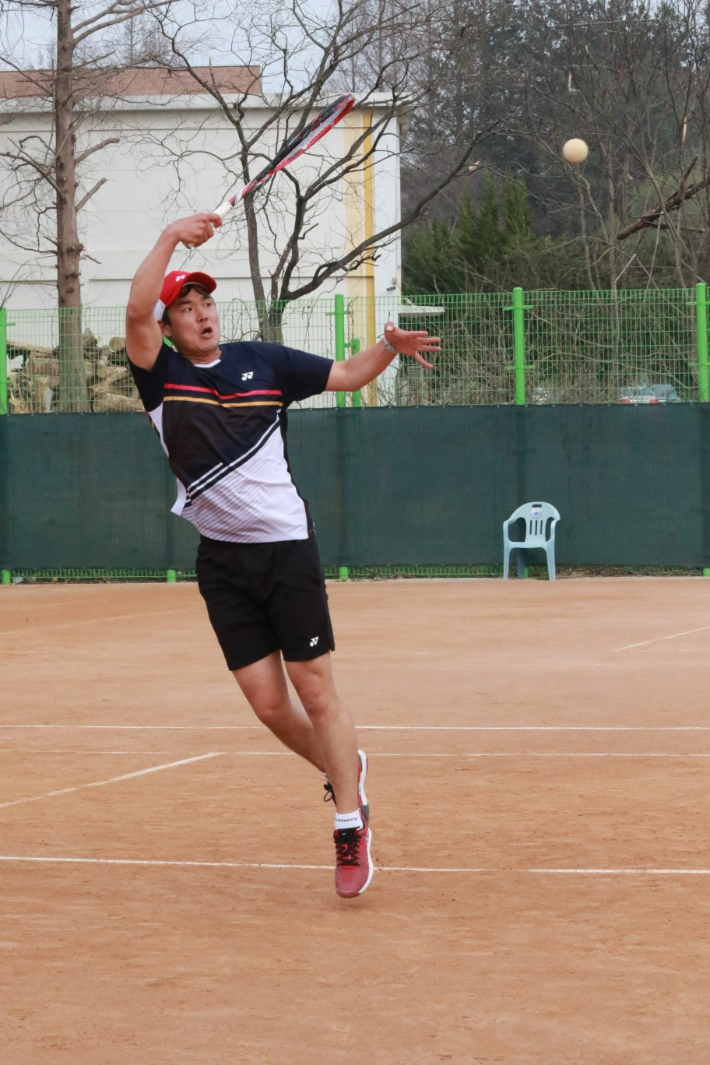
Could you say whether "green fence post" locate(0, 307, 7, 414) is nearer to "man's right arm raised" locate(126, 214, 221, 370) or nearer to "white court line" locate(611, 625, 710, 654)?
"white court line" locate(611, 625, 710, 654)

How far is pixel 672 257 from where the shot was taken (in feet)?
98.6

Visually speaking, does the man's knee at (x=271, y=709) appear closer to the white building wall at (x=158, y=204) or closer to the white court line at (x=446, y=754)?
the white court line at (x=446, y=754)

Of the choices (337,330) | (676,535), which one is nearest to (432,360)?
(337,330)

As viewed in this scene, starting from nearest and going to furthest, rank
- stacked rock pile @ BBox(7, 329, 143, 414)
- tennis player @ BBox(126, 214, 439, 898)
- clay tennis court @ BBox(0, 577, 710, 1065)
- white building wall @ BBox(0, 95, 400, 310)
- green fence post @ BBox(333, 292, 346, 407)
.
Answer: clay tennis court @ BBox(0, 577, 710, 1065) < tennis player @ BBox(126, 214, 439, 898) < green fence post @ BBox(333, 292, 346, 407) < stacked rock pile @ BBox(7, 329, 143, 414) < white building wall @ BBox(0, 95, 400, 310)

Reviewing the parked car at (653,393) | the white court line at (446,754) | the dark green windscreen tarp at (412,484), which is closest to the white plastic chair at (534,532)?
the dark green windscreen tarp at (412,484)

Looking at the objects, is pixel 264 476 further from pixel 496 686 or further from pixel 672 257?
pixel 672 257

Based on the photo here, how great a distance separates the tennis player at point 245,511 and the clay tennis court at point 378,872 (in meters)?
0.51

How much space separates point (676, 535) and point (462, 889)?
12.6 m

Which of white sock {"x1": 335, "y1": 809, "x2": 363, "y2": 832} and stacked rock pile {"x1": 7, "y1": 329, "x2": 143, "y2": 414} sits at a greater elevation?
stacked rock pile {"x1": 7, "y1": 329, "x2": 143, "y2": 414}

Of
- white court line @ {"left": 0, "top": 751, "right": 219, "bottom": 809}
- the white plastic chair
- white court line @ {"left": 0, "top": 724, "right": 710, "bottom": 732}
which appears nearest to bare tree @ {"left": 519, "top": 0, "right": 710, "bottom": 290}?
the white plastic chair

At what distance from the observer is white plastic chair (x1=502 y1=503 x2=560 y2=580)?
17016 mm

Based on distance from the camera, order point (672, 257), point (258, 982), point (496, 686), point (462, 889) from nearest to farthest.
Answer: point (258, 982), point (462, 889), point (496, 686), point (672, 257)

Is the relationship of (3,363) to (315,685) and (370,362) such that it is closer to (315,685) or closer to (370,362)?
(370,362)

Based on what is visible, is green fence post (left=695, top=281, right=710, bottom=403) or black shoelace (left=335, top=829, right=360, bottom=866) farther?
green fence post (left=695, top=281, right=710, bottom=403)
